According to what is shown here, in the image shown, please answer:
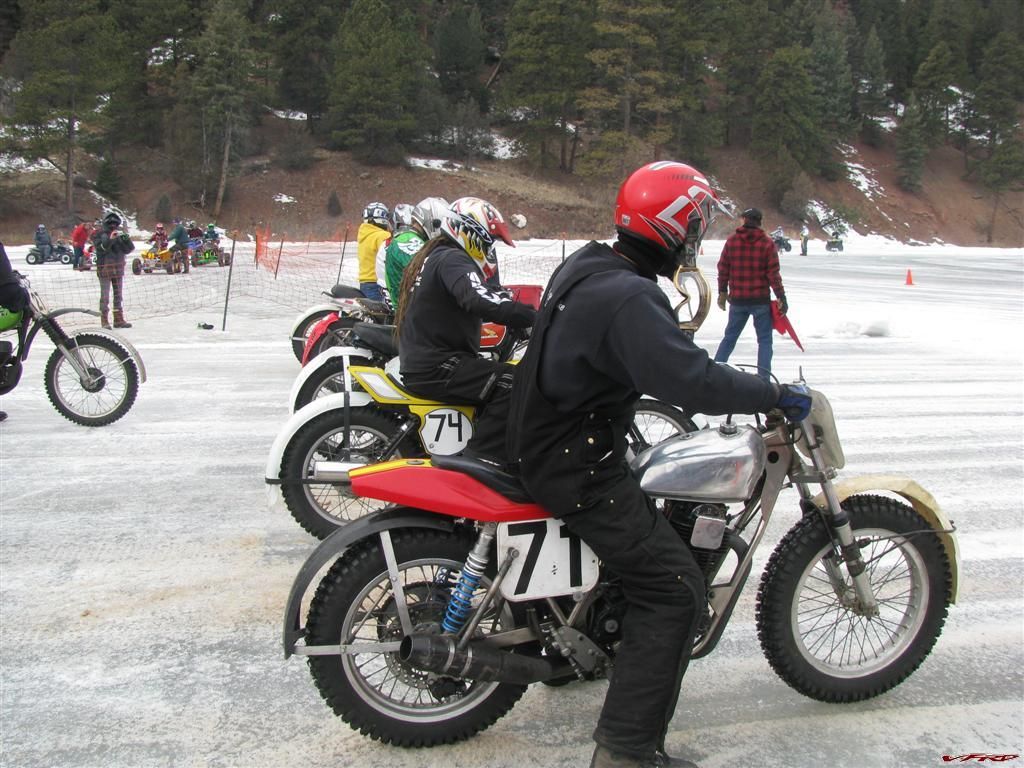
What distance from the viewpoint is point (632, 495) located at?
293 centimetres

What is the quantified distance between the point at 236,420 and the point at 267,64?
235 feet

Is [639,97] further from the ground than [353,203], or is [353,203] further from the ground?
[639,97]

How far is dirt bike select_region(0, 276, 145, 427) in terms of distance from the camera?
25.0 ft

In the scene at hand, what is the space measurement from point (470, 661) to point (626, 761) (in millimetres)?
587

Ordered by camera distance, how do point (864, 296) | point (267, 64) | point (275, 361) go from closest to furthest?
1. point (275, 361)
2. point (864, 296)
3. point (267, 64)

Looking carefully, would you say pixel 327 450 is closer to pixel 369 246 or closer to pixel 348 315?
pixel 348 315

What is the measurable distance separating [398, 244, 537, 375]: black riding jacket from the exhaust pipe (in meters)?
2.17

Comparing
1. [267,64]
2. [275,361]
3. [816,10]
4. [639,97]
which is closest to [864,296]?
[275,361]

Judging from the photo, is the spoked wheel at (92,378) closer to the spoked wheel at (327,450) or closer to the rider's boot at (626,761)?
the spoked wheel at (327,450)

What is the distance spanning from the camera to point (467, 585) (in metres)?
3.03

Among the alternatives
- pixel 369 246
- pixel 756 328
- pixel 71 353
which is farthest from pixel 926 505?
pixel 369 246

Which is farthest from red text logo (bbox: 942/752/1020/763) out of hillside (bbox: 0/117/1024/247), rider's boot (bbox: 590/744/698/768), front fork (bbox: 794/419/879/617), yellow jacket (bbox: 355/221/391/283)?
hillside (bbox: 0/117/1024/247)

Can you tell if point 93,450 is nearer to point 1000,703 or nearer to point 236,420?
point 236,420

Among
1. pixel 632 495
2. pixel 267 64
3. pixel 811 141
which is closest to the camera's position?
pixel 632 495
